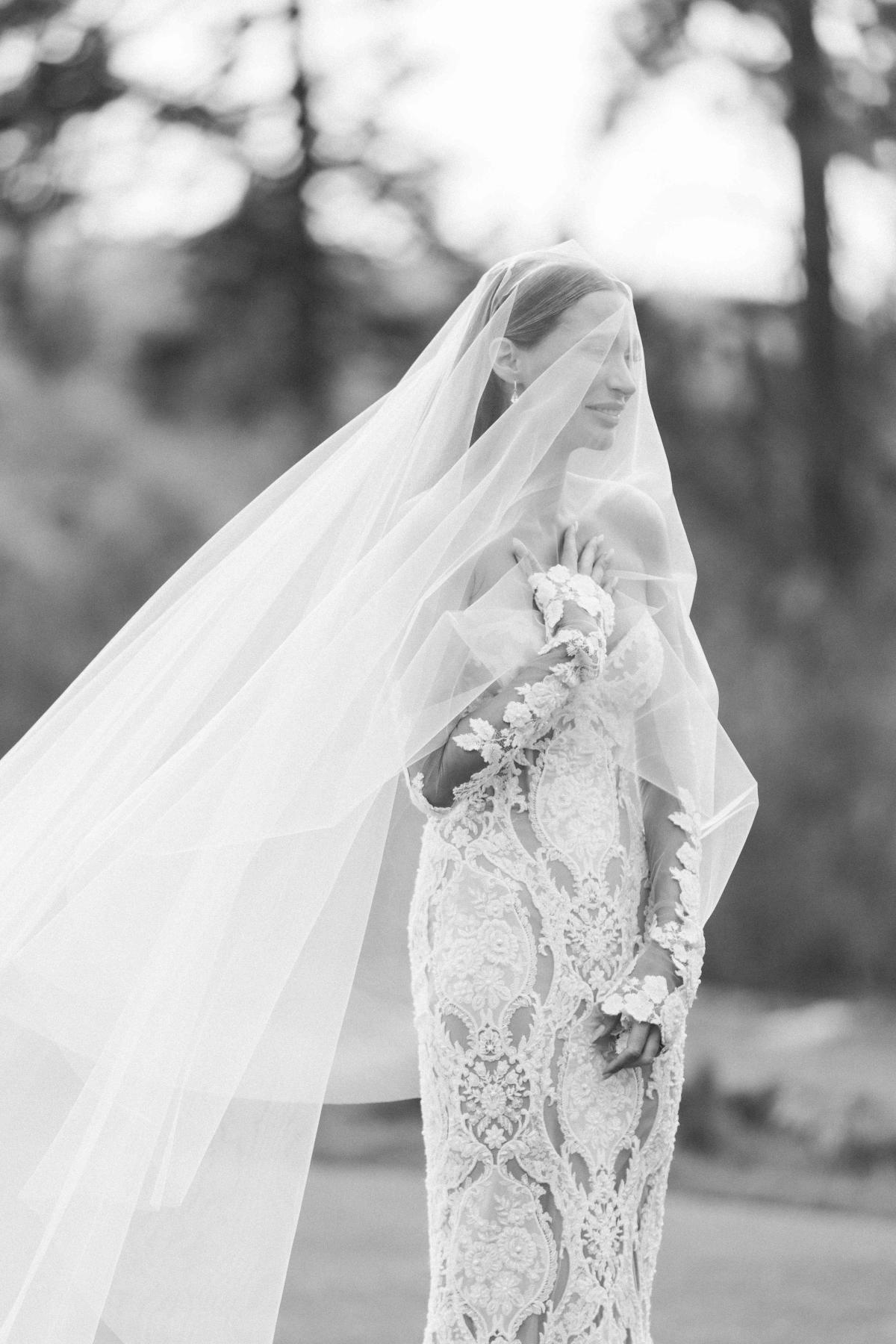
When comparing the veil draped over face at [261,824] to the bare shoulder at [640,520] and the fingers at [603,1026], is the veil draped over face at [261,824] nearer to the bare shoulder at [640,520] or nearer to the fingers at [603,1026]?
the bare shoulder at [640,520]

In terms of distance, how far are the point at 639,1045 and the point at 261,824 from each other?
21.4 inches

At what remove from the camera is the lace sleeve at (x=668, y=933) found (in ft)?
6.47

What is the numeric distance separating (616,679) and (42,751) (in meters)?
0.81

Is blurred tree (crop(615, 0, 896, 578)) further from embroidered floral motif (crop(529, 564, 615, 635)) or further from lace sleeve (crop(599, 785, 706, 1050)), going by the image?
lace sleeve (crop(599, 785, 706, 1050))

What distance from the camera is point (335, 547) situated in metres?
2.26

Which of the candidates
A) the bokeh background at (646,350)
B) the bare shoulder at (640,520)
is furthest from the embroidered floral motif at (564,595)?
the bokeh background at (646,350)

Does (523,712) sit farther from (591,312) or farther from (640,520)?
(591,312)

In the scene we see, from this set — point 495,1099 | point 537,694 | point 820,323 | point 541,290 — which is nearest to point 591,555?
point 537,694

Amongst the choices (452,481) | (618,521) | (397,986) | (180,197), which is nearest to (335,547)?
(452,481)

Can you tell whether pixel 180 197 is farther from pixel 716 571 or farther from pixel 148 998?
pixel 148 998

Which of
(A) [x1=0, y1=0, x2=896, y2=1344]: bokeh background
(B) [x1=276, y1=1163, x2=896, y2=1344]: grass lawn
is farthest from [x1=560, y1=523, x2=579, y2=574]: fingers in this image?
(A) [x1=0, y1=0, x2=896, y2=1344]: bokeh background

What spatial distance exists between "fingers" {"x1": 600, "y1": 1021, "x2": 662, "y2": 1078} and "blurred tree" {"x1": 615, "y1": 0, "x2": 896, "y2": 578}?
454 cm

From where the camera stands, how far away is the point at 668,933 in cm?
202

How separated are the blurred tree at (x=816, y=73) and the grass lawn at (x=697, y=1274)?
3324 millimetres
